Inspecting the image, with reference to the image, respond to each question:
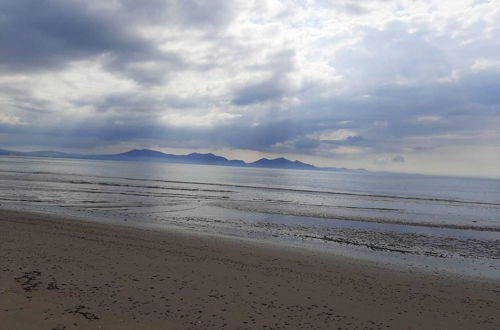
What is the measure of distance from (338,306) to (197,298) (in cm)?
364

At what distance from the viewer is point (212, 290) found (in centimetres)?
912

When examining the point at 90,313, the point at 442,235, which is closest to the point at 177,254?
the point at 90,313

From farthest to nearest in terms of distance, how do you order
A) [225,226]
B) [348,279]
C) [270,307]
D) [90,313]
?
[225,226] → [348,279] → [270,307] → [90,313]

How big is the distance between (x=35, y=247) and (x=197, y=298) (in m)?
8.07

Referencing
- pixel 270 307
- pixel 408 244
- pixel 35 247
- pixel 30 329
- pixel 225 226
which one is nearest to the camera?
pixel 30 329

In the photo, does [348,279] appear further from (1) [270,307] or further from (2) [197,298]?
(2) [197,298]

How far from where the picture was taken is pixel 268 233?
68.7 ft

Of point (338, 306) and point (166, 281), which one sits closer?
point (338, 306)

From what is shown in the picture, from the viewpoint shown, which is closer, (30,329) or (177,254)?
(30,329)

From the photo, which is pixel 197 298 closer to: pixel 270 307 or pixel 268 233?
pixel 270 307

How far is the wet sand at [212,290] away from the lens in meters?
7.30

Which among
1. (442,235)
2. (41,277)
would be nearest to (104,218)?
(41,277)

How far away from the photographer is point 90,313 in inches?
284

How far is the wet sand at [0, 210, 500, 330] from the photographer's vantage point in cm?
730
